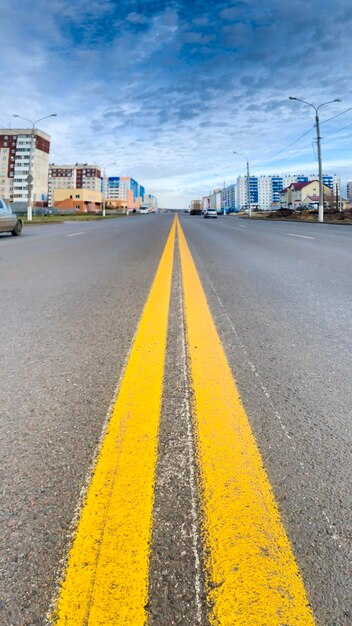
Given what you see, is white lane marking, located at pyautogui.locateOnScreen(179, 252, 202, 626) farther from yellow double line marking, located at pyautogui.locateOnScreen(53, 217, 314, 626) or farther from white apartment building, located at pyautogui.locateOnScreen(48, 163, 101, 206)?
white apartment building, located at pyautogui.locateOnScreen(48, 163, 101, 206)

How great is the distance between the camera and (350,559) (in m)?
0.99

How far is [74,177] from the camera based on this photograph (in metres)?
148

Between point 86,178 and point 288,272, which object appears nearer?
point 288,272

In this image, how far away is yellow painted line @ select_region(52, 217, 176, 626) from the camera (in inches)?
33.3

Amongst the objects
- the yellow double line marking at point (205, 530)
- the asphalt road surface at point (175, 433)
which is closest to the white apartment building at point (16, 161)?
the asphalt road surface at point (175, 433)

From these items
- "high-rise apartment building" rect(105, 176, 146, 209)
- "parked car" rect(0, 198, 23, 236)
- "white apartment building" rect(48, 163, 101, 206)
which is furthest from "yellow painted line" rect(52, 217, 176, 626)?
"high-rise apartment building" rect(105, 176, 146, 209)

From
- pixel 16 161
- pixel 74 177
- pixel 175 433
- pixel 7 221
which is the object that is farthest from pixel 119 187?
pixel 175 433

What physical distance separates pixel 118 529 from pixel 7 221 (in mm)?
14573

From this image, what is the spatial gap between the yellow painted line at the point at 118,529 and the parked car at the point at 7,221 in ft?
43.7

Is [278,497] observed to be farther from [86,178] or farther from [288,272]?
[86,178]

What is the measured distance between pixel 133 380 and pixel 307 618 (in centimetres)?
138

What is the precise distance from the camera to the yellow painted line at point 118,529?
846 millimetres

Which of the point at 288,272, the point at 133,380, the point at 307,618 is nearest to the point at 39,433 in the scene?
the point at 133,380

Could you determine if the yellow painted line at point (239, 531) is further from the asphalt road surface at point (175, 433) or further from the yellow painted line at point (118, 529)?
the yellow painted line at point (118, 529)
